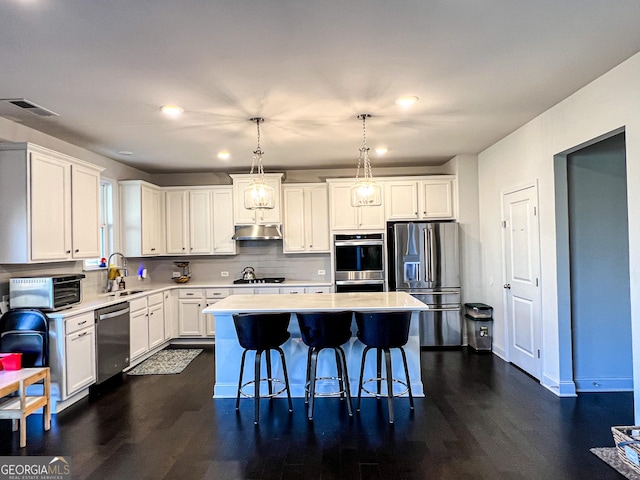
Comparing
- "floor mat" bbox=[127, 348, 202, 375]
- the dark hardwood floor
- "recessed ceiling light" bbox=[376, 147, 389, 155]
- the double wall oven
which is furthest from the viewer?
the double wall oven

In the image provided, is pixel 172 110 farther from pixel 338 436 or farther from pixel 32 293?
pixel 338 436

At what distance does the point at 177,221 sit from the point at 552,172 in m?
5.07

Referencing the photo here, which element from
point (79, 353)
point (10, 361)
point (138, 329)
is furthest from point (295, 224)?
point (10, 361)

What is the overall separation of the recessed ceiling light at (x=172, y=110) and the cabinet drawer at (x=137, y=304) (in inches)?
91.4

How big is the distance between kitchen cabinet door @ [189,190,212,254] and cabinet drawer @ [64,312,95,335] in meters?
2.37

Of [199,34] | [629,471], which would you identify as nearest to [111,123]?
[199,34]

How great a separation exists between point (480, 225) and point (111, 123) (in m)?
4.69

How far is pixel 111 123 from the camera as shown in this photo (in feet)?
12.8

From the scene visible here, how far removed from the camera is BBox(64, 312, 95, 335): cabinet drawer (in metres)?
3.56

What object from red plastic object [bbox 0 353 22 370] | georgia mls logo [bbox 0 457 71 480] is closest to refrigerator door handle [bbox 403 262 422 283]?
georgia mls logo [bbox 0 457 71 480]

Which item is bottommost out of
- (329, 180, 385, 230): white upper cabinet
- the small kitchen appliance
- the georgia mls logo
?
the georgia mls logo

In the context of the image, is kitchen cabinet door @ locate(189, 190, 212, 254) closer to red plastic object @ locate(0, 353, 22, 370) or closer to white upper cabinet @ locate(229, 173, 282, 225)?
white upper cabinet @ locate(229, 173, 282, 225)

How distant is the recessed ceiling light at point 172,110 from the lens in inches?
136

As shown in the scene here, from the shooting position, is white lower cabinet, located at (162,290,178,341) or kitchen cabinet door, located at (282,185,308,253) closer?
white lower cabinet, located at (162,290,178,341)
